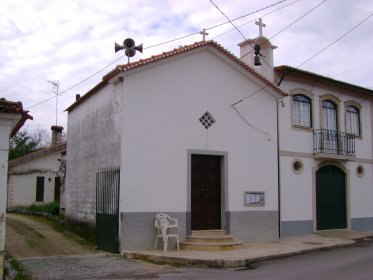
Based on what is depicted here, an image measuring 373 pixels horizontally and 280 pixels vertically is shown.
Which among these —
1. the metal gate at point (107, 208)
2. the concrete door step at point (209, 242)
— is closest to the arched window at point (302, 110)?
the concrete door step at point (209, 242)

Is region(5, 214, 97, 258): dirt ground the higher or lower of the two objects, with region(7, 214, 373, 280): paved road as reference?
higher

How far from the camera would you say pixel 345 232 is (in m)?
17.8

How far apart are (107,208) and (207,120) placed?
4012mm

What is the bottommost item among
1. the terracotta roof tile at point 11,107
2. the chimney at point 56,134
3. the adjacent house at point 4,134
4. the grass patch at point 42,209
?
the grass patch at point 42,209

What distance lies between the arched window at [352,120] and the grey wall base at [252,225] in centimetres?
624

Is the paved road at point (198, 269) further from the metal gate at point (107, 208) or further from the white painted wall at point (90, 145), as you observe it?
the white painted wall at point (90, 145)

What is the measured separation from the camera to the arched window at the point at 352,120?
1938cm

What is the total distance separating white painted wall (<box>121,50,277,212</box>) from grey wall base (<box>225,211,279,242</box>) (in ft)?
0.71

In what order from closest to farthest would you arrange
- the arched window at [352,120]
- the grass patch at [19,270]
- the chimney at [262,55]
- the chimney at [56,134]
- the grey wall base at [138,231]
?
the grass patch at [19,270]
the grey wall base at [138,231]
the chimney at [262,55]
the arched window at [352,120]
the chimney at [56,134]

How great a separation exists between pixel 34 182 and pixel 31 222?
333 inches

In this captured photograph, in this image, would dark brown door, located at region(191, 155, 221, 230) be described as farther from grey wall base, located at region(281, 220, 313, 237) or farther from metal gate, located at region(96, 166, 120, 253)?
grey wall base, located at region(281, 220, 313, 237)

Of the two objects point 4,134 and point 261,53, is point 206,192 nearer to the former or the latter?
point 261,53

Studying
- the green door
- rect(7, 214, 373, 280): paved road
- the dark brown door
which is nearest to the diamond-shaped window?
the dark brown door

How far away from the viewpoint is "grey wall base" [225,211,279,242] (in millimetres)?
14359
